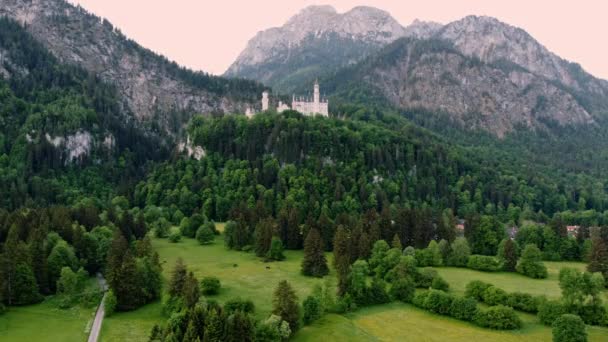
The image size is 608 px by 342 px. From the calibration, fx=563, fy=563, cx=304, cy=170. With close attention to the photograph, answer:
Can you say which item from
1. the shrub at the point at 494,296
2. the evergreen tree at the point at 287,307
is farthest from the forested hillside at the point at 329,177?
the evergreen tree at the point at 287,307

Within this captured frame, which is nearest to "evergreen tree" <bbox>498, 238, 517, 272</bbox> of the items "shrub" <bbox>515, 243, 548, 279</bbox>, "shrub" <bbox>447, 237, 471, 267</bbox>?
"shrub" <bbox>515, 243, 548, 279</bbox>

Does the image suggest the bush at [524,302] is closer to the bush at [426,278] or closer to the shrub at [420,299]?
the shrub at [420,299]

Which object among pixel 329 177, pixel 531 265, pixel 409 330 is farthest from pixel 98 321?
pixel 329 177

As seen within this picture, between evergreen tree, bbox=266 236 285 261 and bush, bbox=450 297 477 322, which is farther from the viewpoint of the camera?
evergreen tree, bbox=266 236 285 261

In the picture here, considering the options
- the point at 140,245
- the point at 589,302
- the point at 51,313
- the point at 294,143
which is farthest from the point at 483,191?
the point at 51,313

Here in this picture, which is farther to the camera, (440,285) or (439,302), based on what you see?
→ (440,285)

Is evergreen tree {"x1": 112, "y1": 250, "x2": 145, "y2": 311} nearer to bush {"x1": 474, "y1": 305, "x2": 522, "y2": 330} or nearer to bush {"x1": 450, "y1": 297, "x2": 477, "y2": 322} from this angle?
bush {"x1": 450, "y1": 297, "x2": 477, "y2": 322}

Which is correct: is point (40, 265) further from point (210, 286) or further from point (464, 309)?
point (464, 309)
